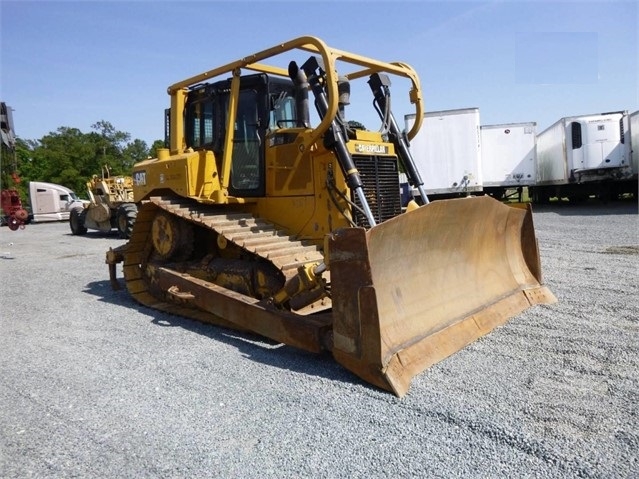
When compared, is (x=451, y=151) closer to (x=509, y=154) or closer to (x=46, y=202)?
(x=509, y=154)

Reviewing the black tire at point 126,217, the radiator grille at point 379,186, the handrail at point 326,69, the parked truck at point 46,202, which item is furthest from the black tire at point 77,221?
the radiator grille at point 379,186

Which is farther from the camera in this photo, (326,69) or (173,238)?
(173,238)

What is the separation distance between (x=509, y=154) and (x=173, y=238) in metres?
15.8

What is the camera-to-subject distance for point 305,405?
3359 mm

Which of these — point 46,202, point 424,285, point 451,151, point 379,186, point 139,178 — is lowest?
point 424,285

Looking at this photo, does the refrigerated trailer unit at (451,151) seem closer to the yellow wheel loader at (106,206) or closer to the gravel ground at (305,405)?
the yellow wheel loader at (106,206)

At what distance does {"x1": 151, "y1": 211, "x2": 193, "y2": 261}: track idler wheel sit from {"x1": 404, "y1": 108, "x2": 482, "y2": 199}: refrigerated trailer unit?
12.8m

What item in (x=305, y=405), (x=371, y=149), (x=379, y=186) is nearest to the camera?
(x=305, y=405)


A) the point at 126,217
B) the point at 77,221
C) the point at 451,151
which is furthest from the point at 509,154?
the point at 77,221

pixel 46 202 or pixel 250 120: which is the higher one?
pixel 250 120

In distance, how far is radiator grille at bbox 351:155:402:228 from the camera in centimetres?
511

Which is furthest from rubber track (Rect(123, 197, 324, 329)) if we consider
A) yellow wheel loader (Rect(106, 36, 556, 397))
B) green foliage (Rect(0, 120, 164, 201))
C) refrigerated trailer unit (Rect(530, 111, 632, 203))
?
green foliage (Rect(0, 120, 164, 201))

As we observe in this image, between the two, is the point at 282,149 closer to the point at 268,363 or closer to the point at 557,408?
the point at 268,363

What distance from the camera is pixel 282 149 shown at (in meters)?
5.59
